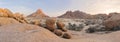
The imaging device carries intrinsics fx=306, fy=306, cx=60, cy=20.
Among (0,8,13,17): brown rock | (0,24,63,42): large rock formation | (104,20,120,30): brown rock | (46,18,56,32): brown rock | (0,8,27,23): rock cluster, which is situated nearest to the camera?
(0,24,63,42): large rock formation

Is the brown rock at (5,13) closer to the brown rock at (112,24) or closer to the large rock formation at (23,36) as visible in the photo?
the large rock formation at (23,36)

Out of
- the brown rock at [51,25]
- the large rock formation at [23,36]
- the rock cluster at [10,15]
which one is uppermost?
the rock cluster at [10,15]

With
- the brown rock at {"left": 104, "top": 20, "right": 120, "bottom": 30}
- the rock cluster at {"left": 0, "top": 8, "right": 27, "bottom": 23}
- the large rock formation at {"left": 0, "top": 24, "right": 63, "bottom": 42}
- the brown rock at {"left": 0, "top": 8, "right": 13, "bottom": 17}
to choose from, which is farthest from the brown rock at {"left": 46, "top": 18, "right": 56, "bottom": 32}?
the brown rock at {"left": 104, "top": 20, "right": 120, "bottom": 30}

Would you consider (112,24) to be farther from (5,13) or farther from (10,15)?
(5,13)

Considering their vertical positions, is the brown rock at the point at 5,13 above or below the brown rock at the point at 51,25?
above

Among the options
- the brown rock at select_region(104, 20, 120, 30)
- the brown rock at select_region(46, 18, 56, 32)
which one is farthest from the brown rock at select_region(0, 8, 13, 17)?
the brown rock at select_region(104, 20, 120, 30)

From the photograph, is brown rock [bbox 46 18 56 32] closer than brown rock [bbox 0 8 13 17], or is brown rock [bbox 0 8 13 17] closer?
brown rock [bbox 46 18 56 32]

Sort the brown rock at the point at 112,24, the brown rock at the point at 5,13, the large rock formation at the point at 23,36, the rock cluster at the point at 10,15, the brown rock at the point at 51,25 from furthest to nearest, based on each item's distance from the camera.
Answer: the brown rock at the point at 112,24 → the rock cluster at the point at 10,15 → the brown rock at the point at 5,13 → the brown rock at the point at 51,25 → the large rock formation at the point at 23,36

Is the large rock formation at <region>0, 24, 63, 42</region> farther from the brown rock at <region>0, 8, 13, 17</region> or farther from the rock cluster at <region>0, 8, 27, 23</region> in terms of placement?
the rock cluster at <region>0, 8, 27, 23</region>

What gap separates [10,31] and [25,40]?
119 cm

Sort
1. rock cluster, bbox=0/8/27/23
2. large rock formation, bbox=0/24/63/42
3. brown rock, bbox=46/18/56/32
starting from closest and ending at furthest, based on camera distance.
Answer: large rock formation, bbox=0/24/63/42 → brown rock, bbox=46/18/56/32 → rock cluster, bbox=0/8/27/23

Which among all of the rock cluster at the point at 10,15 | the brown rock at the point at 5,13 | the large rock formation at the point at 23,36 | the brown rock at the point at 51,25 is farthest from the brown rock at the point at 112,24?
the large rock formation at the point at 23,36

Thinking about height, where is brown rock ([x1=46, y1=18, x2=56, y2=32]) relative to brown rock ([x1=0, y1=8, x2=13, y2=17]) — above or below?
below

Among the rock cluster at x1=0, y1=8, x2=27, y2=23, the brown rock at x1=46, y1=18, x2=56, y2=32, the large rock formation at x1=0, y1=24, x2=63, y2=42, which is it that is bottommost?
the large rock formation at x1=0, y1=24, x2=63, y2=42
